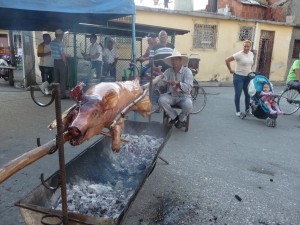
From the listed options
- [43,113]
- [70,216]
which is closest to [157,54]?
[43,113]

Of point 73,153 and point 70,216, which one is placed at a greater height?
point 70,216

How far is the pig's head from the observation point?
1935mm

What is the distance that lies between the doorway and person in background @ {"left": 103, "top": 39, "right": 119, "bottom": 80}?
373 inches

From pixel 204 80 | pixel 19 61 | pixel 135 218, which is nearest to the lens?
pixel 135 218

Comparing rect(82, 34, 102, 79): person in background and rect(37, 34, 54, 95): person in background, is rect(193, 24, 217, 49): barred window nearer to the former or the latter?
rect(82, 34, 102, 79): person in background

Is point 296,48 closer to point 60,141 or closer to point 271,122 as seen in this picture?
point 271,122

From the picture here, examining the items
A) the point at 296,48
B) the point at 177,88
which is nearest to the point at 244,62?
the point at 177,88

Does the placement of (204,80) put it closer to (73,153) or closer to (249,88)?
(249,88)

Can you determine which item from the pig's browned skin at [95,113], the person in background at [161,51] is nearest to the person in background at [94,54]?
the person in background at [161,51]

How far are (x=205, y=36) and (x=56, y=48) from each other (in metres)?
8.35

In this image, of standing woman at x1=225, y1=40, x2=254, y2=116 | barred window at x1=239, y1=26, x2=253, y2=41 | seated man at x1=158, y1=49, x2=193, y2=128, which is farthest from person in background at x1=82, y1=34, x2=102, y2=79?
barred window at x1=239, y1=26, x2=253, y2=41

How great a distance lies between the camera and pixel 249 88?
6652mm

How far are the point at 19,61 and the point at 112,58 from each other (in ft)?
33.8

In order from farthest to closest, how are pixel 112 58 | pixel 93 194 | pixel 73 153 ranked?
1. pixel 112 58
2. pixel 73 153
3. pixel 93 194
